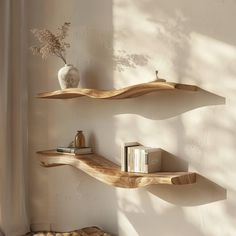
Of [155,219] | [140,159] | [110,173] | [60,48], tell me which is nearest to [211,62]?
[140,159]

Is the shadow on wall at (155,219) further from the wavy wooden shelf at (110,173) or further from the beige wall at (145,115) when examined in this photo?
the wavy wooden shelf at (110,173)

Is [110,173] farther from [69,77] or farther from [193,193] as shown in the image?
[69,77]

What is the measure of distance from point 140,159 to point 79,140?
0.60m

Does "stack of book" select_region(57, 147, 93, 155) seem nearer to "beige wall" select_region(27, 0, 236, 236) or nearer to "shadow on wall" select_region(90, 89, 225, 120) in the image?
"beige wall" select_region(27, 0, 236, 236)

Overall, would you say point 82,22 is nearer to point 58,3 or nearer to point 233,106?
point 58,3

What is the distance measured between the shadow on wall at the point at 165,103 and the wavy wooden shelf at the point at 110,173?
33 centimetres

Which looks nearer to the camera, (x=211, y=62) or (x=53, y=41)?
(x=211, y=62)

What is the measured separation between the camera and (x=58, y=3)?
2.77 metres

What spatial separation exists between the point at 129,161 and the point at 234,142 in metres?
0.59

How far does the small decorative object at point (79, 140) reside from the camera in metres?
2.51

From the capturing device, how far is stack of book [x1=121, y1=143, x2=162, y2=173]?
204cm

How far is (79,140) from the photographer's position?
2.51 m

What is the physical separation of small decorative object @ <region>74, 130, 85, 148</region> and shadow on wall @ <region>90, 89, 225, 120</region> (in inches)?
11.4

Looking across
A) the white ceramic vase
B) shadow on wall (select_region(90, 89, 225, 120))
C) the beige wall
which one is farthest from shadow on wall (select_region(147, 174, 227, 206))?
the white ceramic vase
